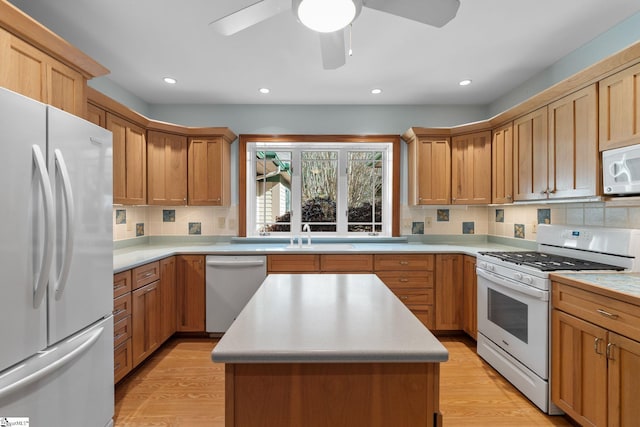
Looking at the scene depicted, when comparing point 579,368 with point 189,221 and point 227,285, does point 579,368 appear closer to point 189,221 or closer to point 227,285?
point 227,285

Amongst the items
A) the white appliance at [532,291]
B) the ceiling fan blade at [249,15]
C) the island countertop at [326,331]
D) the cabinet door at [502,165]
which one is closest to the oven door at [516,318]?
the white appliance at [532,291]

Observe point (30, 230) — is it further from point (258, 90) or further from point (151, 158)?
point (258, 90)

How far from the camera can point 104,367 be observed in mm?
1636

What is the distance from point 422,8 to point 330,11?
422 millimetres

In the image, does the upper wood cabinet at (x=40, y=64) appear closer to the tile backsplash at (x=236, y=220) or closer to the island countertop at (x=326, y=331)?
the island countertop at (x=326, y=331)

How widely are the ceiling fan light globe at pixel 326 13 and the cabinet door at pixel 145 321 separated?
7.53 ft

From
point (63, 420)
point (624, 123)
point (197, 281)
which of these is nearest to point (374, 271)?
point (197, 281)

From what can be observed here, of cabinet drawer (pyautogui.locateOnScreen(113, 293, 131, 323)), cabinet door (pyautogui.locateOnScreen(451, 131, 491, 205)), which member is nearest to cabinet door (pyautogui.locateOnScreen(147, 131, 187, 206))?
cabinet drawer (pyautogui.locateOnScreen(113, 293, 131, 323))

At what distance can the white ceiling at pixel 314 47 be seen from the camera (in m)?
1.91

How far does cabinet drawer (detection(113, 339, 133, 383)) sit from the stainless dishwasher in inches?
32.7

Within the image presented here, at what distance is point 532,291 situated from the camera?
6.49ft

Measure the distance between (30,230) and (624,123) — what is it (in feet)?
10.0

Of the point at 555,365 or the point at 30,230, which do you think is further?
the point at 555,365

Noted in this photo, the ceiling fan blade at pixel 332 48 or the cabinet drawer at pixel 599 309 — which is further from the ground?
the ceiling fan blade at pixel 332 48
